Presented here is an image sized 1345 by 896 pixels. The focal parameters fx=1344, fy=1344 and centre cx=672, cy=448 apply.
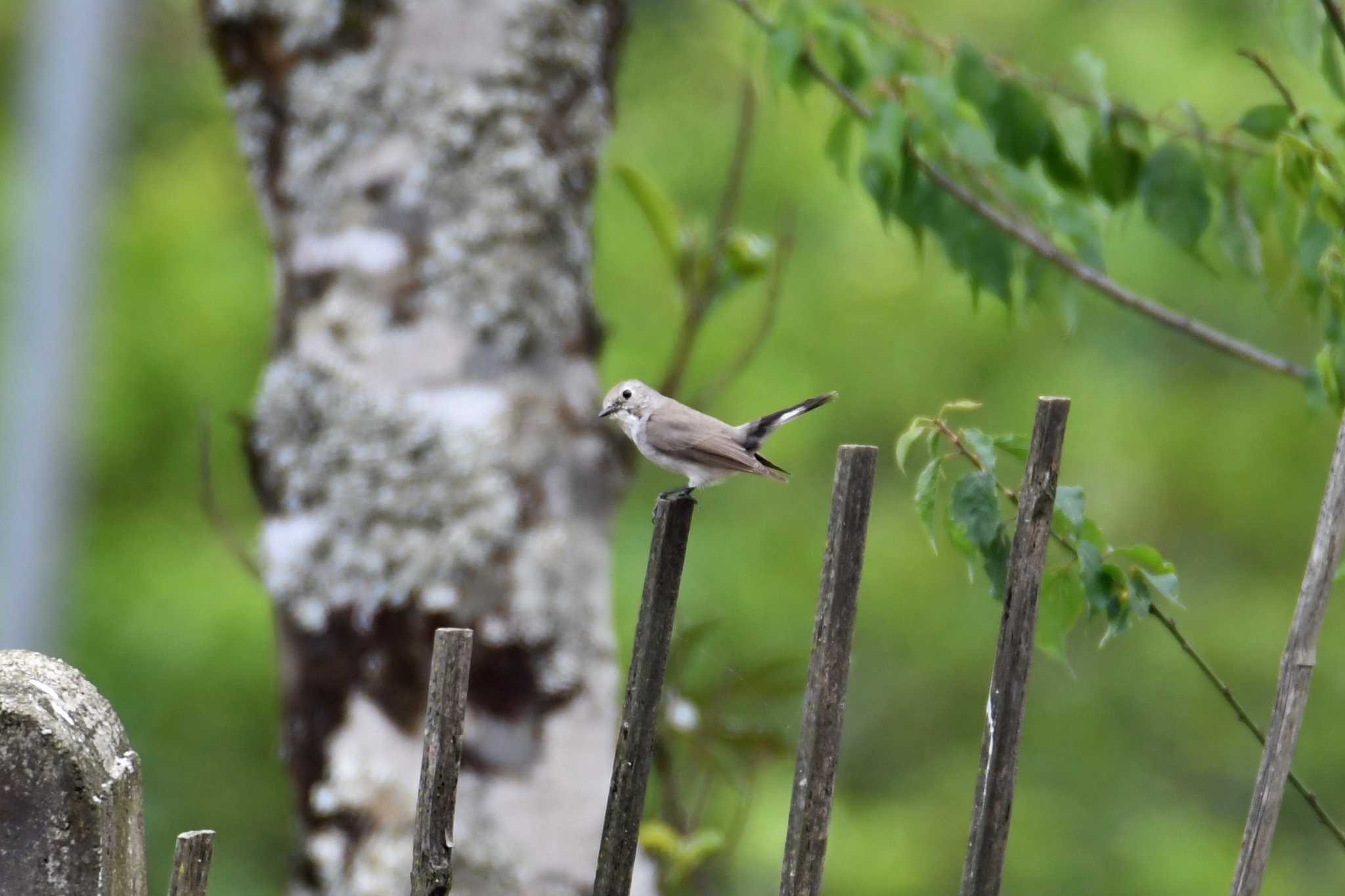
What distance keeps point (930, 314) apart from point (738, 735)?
4470 millimetres

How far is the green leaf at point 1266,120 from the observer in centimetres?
202

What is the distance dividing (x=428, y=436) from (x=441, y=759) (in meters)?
1.57

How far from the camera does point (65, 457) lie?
15.8 feet

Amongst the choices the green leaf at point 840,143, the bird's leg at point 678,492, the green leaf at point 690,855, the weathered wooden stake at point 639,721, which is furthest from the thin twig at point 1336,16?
the green leaf at point 690,855

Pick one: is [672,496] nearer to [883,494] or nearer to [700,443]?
[700,443]

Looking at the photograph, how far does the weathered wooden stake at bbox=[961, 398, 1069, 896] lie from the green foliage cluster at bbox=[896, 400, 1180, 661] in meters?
0.12

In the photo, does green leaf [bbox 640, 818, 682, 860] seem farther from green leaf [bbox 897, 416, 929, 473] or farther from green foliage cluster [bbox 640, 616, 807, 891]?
green leaf [bbox 897, 416, 929, 473]

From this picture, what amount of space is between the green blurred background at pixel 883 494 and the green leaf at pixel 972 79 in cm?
395

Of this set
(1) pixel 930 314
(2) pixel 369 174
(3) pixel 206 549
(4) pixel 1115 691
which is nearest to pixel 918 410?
(1) pixel 930 314

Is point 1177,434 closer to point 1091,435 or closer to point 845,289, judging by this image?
point 1091,435

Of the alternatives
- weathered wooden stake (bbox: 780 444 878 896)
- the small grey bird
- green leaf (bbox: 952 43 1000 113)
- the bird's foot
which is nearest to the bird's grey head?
the small grey bird

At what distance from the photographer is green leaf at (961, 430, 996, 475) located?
4.77 feet

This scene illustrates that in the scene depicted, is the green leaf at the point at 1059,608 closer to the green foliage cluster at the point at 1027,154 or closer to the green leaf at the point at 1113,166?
the green foliage cluster at the point at 1027,154

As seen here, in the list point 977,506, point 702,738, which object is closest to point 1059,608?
point 977,506
